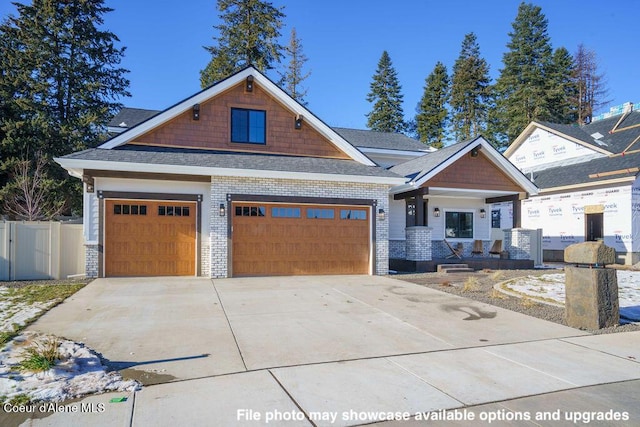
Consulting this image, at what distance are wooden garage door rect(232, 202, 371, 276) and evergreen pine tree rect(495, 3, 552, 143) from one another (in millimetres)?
32653

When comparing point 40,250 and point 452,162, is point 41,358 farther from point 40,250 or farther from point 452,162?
point 452,162

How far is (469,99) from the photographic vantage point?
44.8m

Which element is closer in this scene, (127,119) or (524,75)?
(127,119)

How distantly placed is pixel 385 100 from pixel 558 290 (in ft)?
A: 131

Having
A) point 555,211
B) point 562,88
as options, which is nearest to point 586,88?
point 562,88

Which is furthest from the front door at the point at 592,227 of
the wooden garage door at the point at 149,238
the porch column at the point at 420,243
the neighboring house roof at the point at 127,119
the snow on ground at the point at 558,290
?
the neighboring house roof at the point at 127,119

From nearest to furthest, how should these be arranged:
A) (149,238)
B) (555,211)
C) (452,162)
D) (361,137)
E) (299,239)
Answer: (149,238), (299,239), (452,162), (555,211), (361,137)

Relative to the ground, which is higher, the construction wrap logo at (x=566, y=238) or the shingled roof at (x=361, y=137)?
the shingled roof at (x=361, y=137)

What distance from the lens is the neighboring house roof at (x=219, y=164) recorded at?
38.9ft

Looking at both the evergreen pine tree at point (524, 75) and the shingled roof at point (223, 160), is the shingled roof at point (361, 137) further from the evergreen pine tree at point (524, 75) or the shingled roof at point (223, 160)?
the evergreen pine tree at point (524, 75)

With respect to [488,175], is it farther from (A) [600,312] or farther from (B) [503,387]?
(B) [503,387]

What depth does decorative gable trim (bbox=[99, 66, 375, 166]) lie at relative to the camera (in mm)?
13352

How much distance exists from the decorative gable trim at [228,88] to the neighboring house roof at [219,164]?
0.36 m

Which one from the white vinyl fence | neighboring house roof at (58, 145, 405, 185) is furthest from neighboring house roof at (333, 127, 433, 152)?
the white vinyl fence
